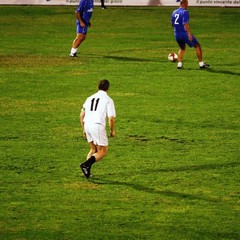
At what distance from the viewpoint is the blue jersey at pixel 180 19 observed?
3016cm

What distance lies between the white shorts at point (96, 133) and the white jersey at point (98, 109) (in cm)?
8

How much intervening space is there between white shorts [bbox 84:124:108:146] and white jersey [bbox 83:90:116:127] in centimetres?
8

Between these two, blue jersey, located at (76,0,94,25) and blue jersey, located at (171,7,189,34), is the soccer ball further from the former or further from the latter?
blue jersey, located at (76,0,94,25)

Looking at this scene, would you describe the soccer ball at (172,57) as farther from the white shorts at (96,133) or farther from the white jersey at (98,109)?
the white shorts at (96,133)

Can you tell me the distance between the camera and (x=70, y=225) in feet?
50.1

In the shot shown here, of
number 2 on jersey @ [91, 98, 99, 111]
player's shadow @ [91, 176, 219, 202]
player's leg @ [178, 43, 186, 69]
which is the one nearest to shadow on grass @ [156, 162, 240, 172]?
player's shadow @ [91, 176, 219, 202]

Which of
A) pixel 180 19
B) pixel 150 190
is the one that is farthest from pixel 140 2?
pixel 150 190

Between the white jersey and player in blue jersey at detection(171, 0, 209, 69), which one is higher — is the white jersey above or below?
above

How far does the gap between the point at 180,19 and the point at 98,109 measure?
13171 mm

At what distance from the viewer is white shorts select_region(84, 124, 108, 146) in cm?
1777

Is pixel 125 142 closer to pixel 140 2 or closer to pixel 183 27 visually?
pixel 183 27

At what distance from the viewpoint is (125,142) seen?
21.4 m

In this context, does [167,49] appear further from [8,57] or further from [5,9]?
[5,9]

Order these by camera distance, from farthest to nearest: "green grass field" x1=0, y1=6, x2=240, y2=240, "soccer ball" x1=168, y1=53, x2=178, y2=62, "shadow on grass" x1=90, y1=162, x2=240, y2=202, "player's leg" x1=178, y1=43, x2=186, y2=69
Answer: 1. "soccer ball" x1=168, y1=53, x2=178, y2=62
2. "player's leg" x1=178, y1=43, x2=186, y2=69
3. "shadow on grass" x1=90, y1=162, x2=240, y2=202
4. "green grass field" x1=0, y1=6, x2=240, y2=240
